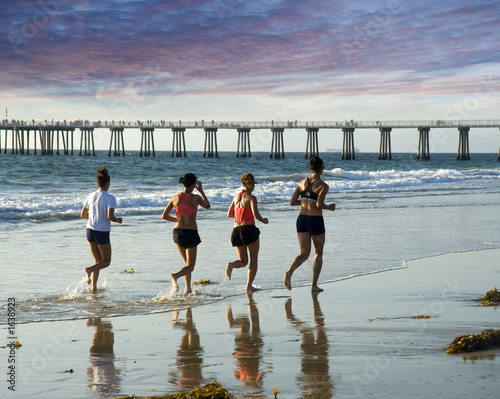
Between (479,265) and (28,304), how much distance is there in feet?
20.2

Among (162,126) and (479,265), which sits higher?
(162,126)

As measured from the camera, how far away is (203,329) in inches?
226

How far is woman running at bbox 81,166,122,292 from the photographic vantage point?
7.56 m

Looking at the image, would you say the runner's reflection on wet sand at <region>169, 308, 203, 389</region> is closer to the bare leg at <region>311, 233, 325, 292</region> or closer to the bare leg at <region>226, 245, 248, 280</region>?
the bare leg at <region>226, 245, 248, 280</region>

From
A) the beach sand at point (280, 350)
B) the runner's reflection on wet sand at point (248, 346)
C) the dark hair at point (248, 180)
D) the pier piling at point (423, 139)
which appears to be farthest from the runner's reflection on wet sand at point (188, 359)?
the pier piling at point (423, 139)

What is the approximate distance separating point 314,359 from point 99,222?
3797 mm

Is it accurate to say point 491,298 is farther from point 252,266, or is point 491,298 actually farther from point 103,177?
point 103,177

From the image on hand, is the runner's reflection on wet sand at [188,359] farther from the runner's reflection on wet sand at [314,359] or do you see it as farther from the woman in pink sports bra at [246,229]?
the woman in pink sports bra at [246,229]

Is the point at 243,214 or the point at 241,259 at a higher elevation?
the point at 243,214


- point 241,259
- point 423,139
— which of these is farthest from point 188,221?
point 423,139

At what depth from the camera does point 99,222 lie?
7.59 metres

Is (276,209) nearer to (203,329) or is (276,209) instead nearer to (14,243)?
(14,243)

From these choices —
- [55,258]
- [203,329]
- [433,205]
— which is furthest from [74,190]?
[203,329]

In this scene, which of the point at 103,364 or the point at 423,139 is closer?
the point at 103,364
